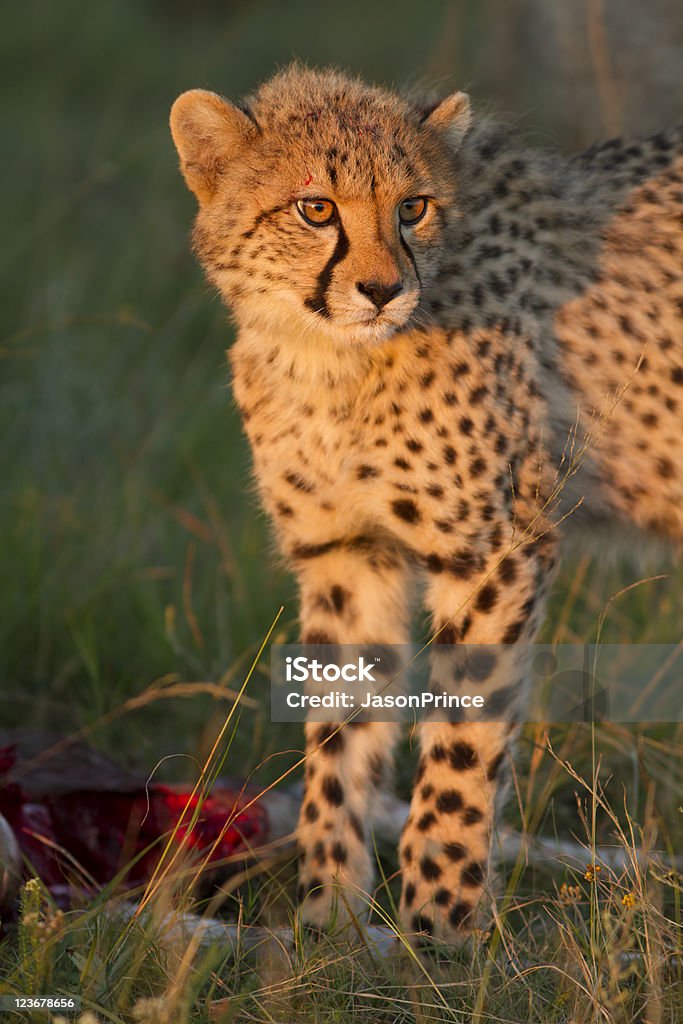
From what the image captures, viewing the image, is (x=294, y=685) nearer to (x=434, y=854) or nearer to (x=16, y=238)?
(x=434, y=854)

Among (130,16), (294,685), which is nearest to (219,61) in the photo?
(130,16)

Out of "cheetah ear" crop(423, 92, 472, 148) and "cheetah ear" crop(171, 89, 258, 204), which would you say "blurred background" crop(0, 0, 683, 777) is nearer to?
"cheetah ear" crop(423, 92, 472, 148)

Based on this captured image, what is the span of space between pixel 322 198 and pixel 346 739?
130 centimetres

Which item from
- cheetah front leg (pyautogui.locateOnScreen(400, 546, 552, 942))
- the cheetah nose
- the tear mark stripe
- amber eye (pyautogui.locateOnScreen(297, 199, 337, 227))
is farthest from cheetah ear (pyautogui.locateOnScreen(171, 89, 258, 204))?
cheetah front leg (pyautogui.locateOnScreen(400, 546, 552, 942))

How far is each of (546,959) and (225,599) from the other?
1.90 m

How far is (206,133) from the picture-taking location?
3.09m

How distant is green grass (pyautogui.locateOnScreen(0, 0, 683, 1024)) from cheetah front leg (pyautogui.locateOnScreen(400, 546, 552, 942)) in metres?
0.13

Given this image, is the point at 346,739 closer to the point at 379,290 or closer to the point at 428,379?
the point at 428,379

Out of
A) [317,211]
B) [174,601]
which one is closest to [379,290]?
[317,211]

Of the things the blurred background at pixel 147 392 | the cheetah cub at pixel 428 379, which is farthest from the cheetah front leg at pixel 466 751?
the blurred background at pixel 147 392

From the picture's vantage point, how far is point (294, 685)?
3.62 m

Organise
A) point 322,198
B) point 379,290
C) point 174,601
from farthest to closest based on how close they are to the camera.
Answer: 1. point 174,601
2. point 322,198
3. point 379,290

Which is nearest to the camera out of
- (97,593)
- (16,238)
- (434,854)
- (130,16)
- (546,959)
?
(546,959)

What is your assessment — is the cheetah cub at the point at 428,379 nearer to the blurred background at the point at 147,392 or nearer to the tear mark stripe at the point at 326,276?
the tear mark stripe at the point at 326,276
